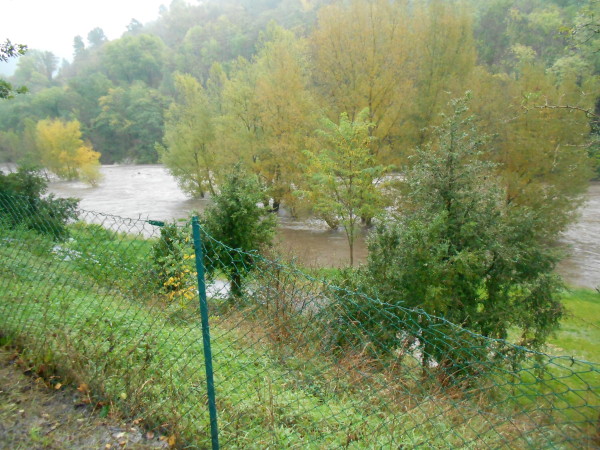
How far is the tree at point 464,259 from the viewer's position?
21.4ft

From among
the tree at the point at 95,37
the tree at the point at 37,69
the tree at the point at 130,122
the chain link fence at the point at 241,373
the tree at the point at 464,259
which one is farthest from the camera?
the tree at the point at 95,37

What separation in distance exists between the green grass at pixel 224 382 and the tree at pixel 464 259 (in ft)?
7.63

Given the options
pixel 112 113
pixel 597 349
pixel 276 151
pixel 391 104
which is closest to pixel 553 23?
pixel 391 104

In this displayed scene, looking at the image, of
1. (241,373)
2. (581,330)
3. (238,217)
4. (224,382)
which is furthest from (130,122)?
(224,382)

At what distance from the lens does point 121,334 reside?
3713mm

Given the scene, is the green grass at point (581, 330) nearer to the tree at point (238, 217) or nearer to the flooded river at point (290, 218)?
the flooded river at point (290, 218)

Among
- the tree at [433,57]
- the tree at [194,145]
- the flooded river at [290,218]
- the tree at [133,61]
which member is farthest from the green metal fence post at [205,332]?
the tree at [133,61]

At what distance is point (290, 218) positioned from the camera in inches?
945

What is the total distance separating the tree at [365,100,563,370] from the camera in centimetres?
653

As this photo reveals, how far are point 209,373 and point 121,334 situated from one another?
1510 millimetres

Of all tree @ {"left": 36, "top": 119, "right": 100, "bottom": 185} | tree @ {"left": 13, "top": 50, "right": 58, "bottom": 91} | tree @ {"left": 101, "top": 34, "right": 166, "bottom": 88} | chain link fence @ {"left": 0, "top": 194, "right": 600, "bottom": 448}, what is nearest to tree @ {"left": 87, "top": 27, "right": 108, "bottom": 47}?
tree @ {"left": 13, "top": 50, "right": 58, "bottom": 91}

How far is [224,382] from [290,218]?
20.7 meters

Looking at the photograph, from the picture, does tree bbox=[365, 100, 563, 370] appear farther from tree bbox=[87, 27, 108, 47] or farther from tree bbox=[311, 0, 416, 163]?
tree bbox=[87, 27, 108, 47]

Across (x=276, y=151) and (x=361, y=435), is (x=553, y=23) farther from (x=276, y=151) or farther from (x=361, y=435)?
(x=361, y=435)
